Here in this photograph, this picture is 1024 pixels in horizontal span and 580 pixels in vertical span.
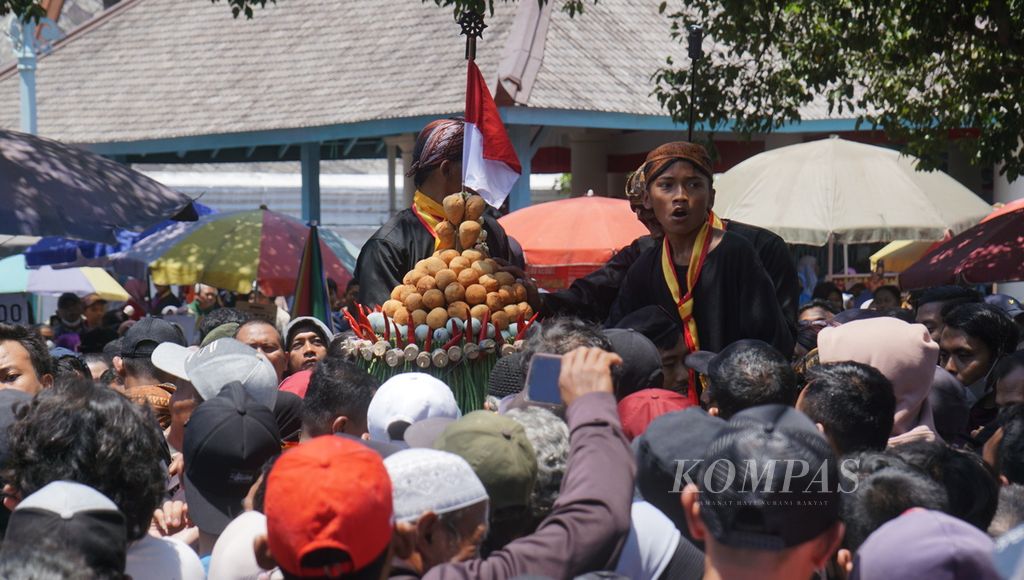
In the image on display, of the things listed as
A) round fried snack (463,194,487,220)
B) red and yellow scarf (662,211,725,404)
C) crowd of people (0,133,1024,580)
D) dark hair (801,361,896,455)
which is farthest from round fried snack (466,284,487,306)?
dark hair (801,361,896,455)

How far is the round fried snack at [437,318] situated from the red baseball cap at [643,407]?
1.02 meters

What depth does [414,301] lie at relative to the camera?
4.66 meters

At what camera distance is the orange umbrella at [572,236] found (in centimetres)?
942

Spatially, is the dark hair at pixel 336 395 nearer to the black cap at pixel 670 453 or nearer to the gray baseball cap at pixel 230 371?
the gray baseball cap at pixel 230 371

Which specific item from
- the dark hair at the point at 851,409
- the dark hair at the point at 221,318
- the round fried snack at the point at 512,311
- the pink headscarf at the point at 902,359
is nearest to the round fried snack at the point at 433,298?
A: the round fried snack at the point at 512,311

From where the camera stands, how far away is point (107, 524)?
109 inches

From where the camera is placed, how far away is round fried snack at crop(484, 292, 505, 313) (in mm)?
4684

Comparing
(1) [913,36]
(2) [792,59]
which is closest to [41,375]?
(1) [913,36]

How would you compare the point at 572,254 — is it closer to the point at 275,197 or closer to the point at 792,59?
the point at 792,59

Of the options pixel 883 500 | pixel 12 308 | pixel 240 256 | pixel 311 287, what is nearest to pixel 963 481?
pixel 883 500

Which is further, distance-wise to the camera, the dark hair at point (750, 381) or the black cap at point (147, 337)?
the black cap at point (147, 337)

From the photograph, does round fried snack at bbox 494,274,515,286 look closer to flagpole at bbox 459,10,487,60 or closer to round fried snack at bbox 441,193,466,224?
round fried snack at bbox 441,193,466,224

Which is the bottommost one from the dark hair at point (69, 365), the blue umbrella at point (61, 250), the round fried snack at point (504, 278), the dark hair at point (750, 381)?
the blue umbrella at point (61, 250)

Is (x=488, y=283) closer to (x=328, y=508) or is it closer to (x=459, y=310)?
(x=459, y=310)
